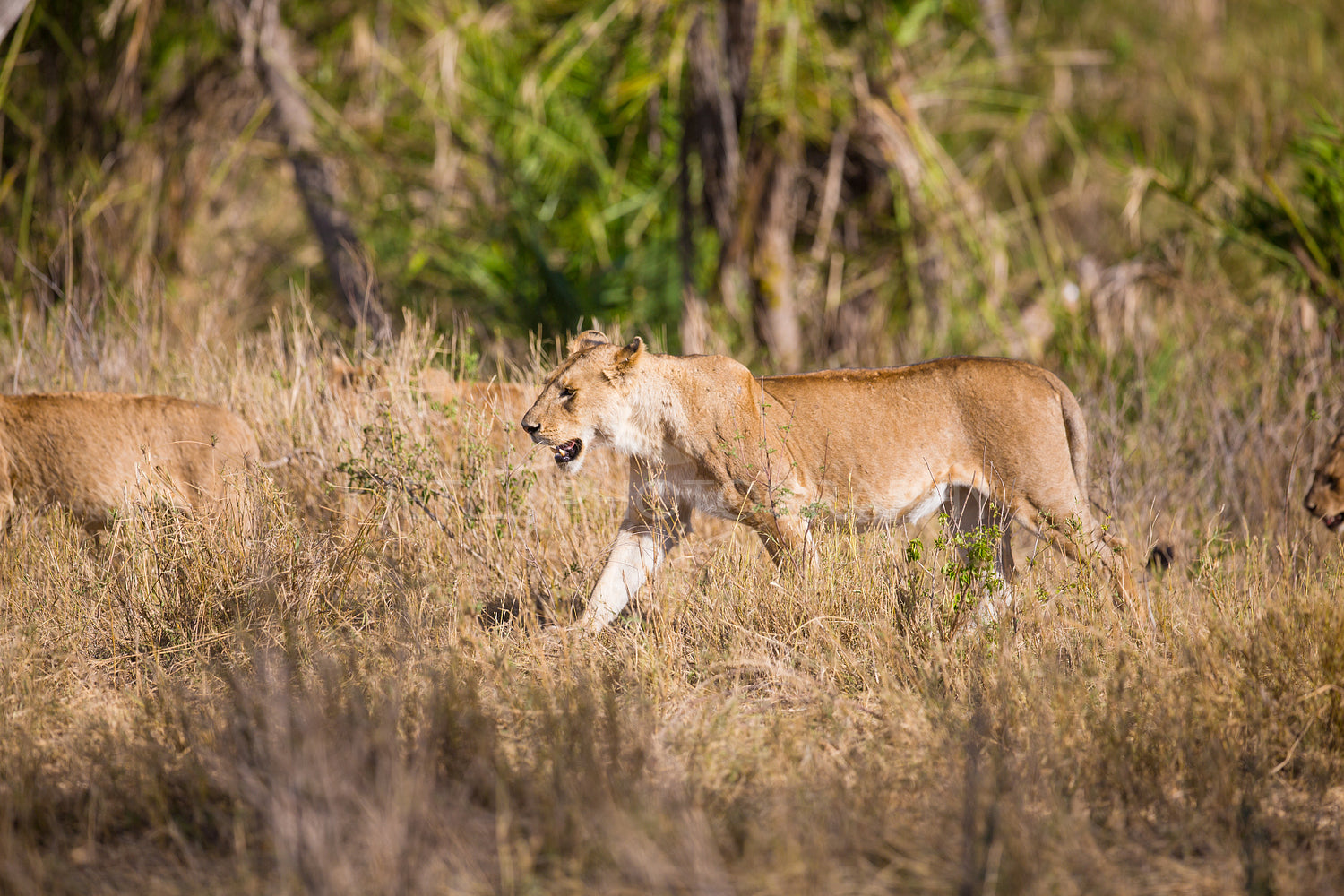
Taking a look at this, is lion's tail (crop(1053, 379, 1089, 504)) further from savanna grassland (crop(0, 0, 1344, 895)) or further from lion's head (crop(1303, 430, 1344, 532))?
lion's head (crop(1303, 430, 1344, 532))

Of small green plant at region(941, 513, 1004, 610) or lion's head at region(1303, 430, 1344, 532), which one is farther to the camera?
lion's head at region(1303, 430, 1344, 532)

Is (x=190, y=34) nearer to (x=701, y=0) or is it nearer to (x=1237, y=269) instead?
(x=701, y=0)

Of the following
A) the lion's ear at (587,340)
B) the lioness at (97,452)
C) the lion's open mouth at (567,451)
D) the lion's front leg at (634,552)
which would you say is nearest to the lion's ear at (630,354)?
the lion's ear at (587,340)

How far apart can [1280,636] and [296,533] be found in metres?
4.17

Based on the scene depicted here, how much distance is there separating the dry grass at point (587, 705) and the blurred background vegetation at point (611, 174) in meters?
2.94

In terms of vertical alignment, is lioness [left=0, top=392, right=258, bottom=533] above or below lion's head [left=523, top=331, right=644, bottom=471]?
below

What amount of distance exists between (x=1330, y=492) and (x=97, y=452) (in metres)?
6.09

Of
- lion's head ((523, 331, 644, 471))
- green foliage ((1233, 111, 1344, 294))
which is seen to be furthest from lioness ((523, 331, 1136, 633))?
green foliage ((1233, 111, 1344, 294))

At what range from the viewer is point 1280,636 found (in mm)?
4230

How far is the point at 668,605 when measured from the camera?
16.3 feet

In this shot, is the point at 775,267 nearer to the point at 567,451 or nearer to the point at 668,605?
the point at 567,451

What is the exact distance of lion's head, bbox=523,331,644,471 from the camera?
196 inches

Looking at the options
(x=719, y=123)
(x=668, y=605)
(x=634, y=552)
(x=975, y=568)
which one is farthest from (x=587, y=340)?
(x=719, y=123)

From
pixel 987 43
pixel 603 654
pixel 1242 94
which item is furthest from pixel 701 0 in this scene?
pixel 1242 94
